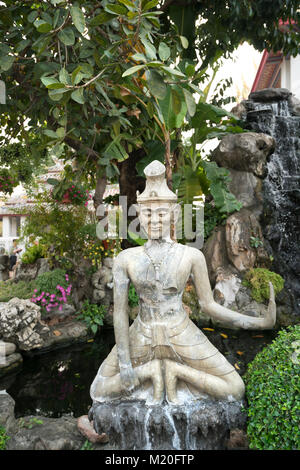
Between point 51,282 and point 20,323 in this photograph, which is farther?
point 51,282

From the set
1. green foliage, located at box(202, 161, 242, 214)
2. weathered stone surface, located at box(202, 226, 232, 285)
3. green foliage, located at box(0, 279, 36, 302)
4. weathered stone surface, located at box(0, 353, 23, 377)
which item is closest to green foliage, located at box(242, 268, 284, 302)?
weathered stone surface, located at box(202, 226, 232, 285)

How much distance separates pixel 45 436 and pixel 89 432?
0.37 m

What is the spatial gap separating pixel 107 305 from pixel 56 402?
261cm

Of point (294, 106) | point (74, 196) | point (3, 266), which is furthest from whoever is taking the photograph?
point (294, 106)

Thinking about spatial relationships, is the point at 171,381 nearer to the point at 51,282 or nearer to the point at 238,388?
the point at 238,388

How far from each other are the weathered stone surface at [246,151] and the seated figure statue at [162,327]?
5.80 metres

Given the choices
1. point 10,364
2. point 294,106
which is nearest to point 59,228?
point 10,364

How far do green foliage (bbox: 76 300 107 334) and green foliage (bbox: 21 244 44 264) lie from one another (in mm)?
2147

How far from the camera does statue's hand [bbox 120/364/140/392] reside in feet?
8.51

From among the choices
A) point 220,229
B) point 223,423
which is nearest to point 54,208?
point 220,229

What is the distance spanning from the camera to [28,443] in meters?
2.76

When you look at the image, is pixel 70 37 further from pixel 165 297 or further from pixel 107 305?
pixel 107 305

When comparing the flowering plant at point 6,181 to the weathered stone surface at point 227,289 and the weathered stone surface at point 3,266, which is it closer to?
the weathered stone surface at point 227,289

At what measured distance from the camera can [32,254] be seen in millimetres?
7984
